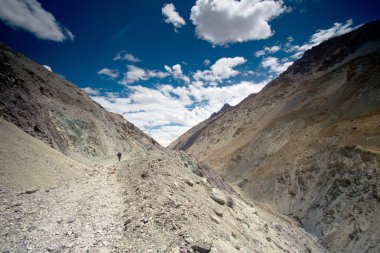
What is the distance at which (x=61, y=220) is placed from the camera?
912 cm

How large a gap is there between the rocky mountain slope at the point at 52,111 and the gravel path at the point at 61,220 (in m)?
11.2

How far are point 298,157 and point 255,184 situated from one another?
11.5 m

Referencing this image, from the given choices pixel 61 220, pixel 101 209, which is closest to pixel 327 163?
pixel 101 209

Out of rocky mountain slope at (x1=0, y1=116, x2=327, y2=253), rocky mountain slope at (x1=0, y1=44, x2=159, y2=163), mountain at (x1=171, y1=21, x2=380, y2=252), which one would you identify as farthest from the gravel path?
mountain at (x1=171, y1=21, x2=380, y2=252)

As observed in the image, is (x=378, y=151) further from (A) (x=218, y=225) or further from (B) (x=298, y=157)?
(A) (x=218, y=225)

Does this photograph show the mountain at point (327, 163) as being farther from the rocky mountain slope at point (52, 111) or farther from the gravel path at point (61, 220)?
the gravel path at point (61, 220)

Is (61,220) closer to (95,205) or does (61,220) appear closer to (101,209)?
(101,209)

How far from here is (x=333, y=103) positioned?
69.3m

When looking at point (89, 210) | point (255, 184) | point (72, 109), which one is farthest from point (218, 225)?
point (255, 184)

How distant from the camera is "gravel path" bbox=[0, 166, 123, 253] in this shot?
7633 millimetres

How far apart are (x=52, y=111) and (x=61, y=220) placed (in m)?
21.4

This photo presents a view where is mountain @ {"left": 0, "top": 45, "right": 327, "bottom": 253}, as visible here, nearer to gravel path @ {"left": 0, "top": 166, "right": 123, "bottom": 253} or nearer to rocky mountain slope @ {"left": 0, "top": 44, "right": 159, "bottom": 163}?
gravel path @ {"left": 0, "top": 166, "right": 123, "bottom": 253}

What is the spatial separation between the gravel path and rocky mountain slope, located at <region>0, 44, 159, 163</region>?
1116cm

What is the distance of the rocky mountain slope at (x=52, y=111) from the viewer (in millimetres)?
20656
